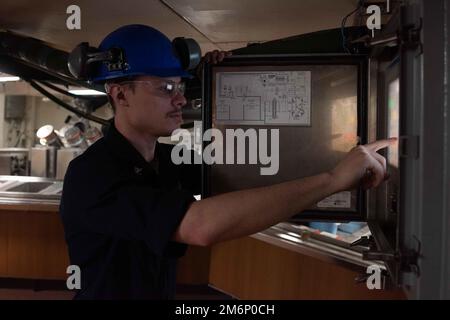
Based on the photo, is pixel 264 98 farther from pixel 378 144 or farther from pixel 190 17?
pixel 190 17

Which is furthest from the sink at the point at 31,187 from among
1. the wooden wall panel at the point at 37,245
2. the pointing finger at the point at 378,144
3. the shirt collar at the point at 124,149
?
the pointing finger at the point at 378,144

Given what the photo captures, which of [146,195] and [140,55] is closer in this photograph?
[146,195]

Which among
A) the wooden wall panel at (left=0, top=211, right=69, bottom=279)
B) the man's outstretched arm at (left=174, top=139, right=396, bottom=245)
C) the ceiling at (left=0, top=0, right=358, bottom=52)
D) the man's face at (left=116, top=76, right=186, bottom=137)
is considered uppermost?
the ceiling at (left=0, top=0, right=358, bottom=52)

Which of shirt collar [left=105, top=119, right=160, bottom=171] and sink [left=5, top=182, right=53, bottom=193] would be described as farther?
sink [left=5, top=182, right=53, bottom=193]

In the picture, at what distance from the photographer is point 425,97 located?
81cm

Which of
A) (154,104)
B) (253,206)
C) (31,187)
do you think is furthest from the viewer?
(31,187)

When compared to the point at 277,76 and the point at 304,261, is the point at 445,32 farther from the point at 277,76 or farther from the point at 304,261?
the point at 304,261

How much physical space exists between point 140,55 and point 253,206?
24.2 inches

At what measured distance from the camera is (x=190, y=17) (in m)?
2.19

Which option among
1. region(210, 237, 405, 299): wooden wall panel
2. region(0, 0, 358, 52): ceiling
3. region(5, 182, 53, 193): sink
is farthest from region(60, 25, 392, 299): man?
region(5, 182, 53, 193): sink

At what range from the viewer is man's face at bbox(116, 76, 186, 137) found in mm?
1287

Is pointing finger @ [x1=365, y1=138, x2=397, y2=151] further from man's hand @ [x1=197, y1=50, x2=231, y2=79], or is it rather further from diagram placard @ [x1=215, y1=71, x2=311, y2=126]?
man's hand @ [x1=197, y1=50, x2=231, y2=79]

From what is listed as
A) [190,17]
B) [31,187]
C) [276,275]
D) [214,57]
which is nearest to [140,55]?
[214,57]

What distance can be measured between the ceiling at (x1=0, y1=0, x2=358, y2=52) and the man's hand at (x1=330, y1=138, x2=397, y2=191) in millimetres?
1056
